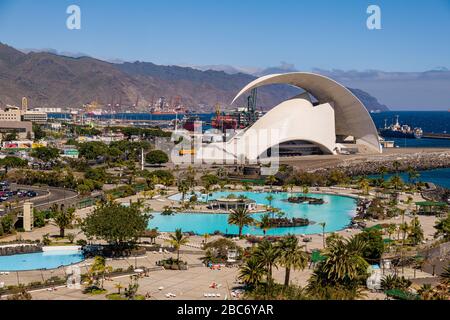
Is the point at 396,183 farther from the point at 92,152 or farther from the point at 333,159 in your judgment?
the point at 92,152

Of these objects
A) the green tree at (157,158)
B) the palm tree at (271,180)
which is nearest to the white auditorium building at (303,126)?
the green tree at (157,158)

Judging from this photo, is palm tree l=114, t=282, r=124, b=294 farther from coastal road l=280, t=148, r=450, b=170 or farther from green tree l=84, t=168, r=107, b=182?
coastal road l=280, t=148, r=450, b=170

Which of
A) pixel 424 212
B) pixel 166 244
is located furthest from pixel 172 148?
pixel 166 244

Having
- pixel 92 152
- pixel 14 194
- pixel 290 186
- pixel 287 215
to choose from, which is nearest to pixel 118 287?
pixel 287 215

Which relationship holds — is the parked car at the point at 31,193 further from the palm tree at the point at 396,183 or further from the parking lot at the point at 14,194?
the palm tree at the point at 396,183
